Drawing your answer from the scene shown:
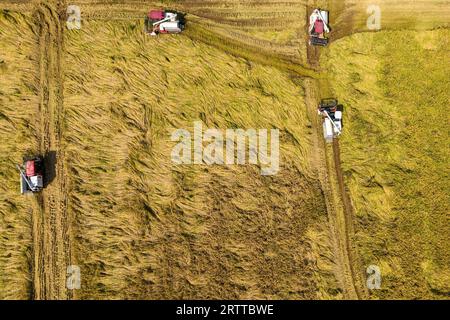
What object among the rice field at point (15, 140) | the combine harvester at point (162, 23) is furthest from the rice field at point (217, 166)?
the combine harvester at point (162, 23)

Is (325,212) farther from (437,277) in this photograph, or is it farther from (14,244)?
(14,244)

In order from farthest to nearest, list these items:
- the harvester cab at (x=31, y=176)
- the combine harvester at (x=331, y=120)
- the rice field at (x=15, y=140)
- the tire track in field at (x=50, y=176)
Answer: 1. the combine harvester at (x=331, y=120)
2. the tire track in field at (x=50, y=176)
3. the rice field at (x=15, y=140)
4. the harvester cab at (x=31, y=176)

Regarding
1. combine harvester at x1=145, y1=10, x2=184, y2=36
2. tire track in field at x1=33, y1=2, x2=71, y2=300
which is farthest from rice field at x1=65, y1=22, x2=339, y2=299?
tire track in field at x1=33, y1=2, x2=71, y2=300

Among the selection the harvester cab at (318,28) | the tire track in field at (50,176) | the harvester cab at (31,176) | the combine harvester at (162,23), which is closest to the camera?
the harvester cab at (31,176)

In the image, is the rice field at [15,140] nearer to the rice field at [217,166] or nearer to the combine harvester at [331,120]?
the rice field at [217,166]

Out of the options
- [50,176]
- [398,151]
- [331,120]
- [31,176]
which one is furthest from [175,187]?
[398,151]

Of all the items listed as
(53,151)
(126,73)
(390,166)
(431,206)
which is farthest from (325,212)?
(53,151)

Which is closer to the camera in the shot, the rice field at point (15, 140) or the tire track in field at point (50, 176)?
the rice field at point (15, 140)
